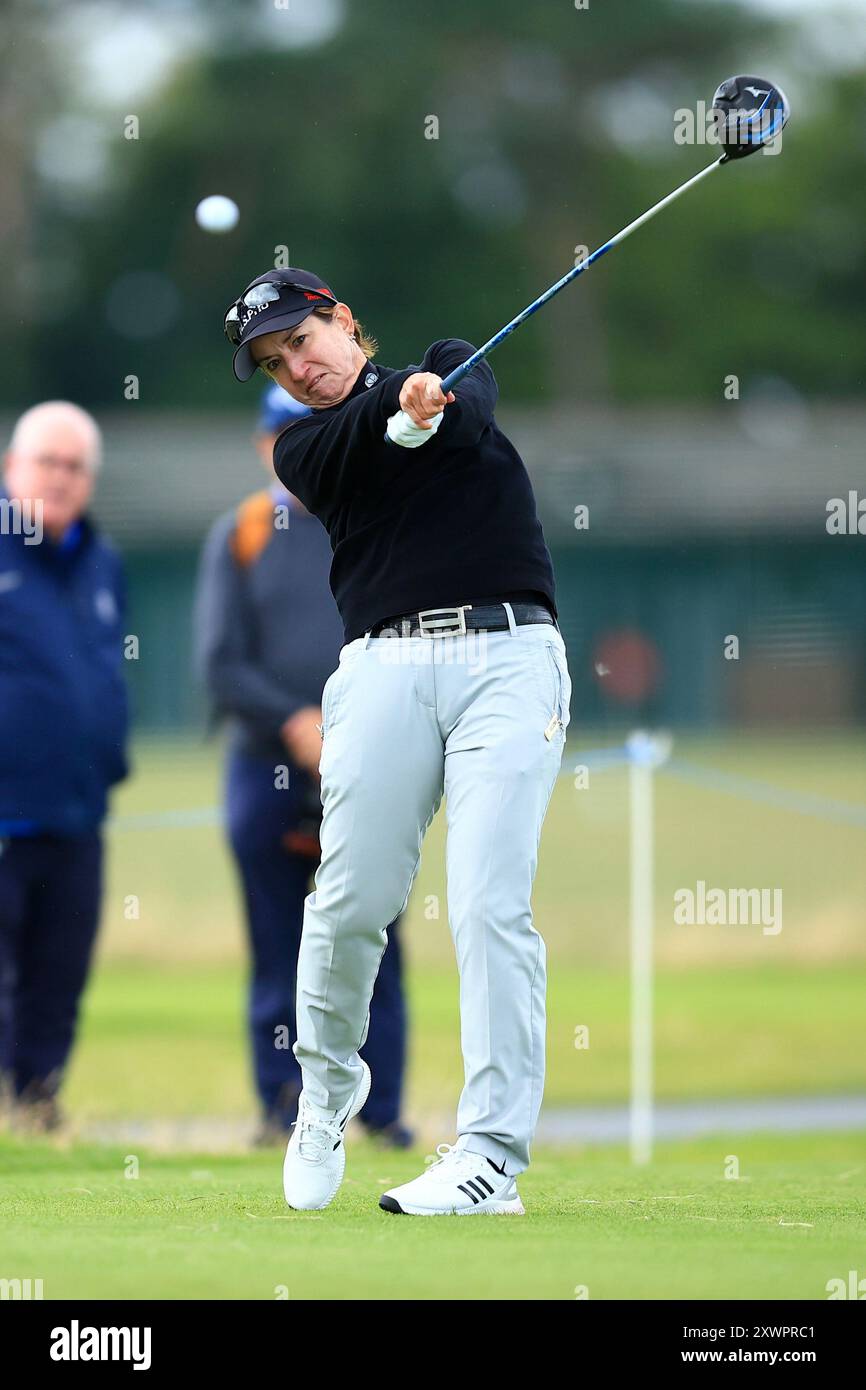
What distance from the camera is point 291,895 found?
25.2ft

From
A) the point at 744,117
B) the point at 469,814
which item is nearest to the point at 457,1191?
the point at 469,814

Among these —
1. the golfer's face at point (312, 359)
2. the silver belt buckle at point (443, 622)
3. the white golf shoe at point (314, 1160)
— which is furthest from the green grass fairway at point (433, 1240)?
the golfer's face at point (312, 359)

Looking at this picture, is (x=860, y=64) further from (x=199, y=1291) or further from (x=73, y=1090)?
(x=199, y=1291)

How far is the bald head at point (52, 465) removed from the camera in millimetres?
7773

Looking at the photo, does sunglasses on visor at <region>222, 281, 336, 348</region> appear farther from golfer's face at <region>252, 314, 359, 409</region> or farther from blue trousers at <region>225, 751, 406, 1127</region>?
blue trousers at <region>225, 751, 406, 1127</region>

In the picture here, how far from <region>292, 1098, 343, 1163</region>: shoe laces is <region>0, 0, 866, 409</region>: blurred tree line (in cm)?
3503

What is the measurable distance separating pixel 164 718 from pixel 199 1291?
80.1ft

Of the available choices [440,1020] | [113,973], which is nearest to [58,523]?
[440,1020]

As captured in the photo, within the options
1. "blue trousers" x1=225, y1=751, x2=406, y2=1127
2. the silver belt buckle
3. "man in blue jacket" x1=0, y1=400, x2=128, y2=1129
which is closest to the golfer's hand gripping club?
the silver belt buckle

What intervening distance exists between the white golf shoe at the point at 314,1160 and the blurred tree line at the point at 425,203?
115 feet

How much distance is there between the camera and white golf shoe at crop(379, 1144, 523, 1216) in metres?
4.73

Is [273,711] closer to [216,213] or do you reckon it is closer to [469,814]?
[216,213]

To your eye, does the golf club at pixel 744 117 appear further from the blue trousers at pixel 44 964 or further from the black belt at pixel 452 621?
the blue trousers at pixel 44 964
